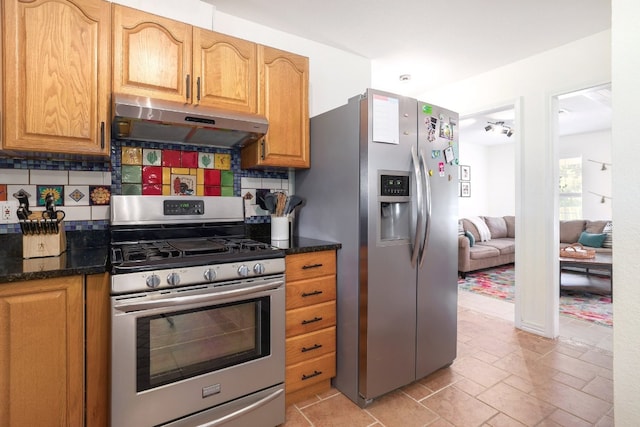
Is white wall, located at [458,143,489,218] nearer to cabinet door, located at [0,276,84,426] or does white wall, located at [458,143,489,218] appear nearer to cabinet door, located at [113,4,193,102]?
cabinet door, located at [113,4,193,102]

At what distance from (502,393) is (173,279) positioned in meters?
2.02

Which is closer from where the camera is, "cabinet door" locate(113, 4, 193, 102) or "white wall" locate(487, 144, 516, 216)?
"cabinet door" locate(113, 4, 193, 102)

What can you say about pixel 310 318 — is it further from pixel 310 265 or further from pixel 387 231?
pixel 387 231

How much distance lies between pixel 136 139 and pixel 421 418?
7.55 feet

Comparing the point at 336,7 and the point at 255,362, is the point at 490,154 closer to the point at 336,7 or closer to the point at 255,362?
the point at 336,7

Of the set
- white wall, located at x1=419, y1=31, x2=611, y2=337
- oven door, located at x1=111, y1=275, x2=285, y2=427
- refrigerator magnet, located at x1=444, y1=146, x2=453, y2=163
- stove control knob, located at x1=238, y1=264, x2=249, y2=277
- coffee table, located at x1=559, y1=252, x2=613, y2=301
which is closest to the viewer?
oven door, located at x1=111, y1=275, x2=285, y2=427

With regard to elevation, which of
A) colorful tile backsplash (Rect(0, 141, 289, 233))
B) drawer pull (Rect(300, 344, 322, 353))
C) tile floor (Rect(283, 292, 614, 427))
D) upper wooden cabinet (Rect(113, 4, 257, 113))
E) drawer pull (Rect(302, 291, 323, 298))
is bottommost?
tile floor (Rect(283, 292, 614, 427))

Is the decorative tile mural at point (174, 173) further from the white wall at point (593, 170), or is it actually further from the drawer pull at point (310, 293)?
the white wall at point (593, 170)

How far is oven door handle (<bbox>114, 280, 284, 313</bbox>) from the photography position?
139cm

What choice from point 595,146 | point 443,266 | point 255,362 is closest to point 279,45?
point 443,266

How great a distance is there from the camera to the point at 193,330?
1549 millimetres

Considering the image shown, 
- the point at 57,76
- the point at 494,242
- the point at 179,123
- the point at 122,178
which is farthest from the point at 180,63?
the point at 494,242

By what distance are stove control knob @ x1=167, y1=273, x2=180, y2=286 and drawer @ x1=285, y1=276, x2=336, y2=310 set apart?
24.4 inches

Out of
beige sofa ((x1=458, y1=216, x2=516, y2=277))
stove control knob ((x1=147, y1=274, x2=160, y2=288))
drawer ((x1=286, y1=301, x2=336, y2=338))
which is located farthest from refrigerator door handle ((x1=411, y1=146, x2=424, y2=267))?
beige sofa ((x1=458, y1=216, x2=516, y2=277))
